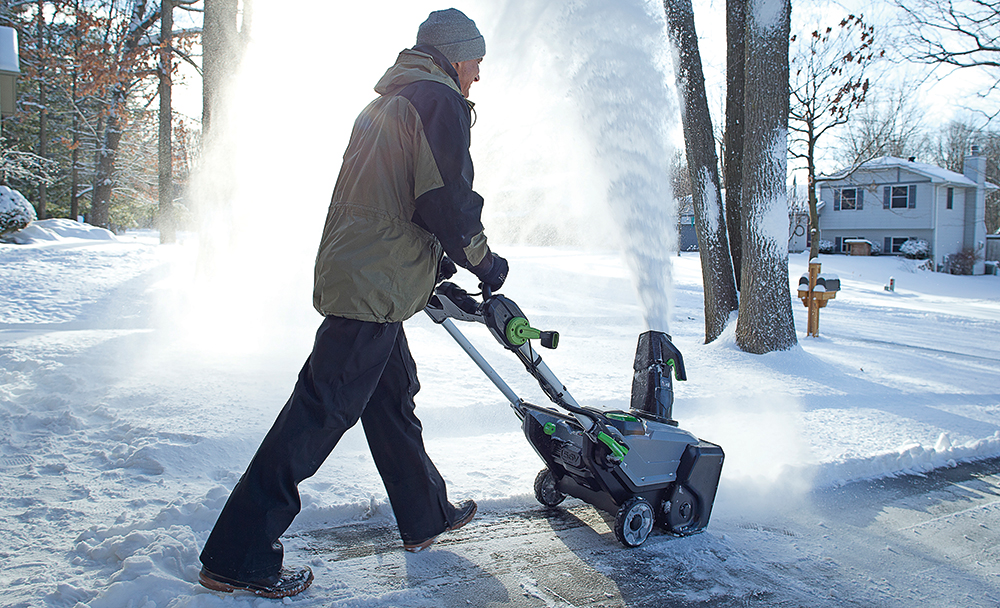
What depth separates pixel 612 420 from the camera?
2.75 meters

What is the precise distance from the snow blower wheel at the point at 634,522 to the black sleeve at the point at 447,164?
4.28 ft

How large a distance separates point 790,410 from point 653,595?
3127 millimetres

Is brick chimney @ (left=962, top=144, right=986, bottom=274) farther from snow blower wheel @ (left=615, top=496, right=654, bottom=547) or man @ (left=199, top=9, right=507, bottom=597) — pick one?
man @ (left=199, top=9, right=507, bottom=597)

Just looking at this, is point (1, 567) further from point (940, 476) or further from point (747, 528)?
point (940, 476)

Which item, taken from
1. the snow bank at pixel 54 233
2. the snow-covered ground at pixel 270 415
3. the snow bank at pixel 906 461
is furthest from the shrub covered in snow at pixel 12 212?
the snow bank at pixel 906 461

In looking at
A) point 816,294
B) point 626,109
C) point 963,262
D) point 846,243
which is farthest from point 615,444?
point 846,243

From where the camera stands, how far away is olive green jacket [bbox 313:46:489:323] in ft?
7.18

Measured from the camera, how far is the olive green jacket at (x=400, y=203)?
7.18 ft

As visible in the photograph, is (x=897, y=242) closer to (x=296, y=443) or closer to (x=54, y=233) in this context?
(x=54, y=233)

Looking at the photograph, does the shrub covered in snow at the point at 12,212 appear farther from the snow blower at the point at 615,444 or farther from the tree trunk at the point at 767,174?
the snow blower at the point at 615,444

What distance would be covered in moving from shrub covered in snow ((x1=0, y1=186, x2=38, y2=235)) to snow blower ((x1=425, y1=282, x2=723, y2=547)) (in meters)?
17.5

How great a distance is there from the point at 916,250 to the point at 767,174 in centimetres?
3149

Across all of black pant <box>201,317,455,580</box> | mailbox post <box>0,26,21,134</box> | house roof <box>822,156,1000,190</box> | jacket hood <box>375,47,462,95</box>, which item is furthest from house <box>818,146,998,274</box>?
black pant <box>201,317,455,580</box>

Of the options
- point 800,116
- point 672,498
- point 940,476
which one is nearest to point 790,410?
point 940,476
